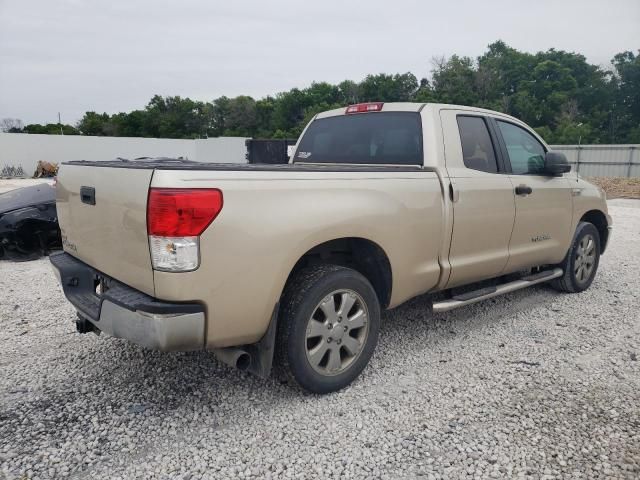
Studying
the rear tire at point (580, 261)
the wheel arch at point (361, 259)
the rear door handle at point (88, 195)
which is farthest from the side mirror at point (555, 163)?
the rear door handle at point (88, 195)

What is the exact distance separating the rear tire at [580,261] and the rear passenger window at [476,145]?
1627mm

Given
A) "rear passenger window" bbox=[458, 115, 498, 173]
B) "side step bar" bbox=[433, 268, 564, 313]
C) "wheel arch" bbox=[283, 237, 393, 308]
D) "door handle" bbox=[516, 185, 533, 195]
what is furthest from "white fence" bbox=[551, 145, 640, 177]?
"wheel arch" bbox=[283, 237, 393, 308]

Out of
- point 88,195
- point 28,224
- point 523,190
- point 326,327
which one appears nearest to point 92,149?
point 28,224

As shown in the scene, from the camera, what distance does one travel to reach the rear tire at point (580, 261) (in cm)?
498

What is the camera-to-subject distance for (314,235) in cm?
272

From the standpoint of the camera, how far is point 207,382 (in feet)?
10.5

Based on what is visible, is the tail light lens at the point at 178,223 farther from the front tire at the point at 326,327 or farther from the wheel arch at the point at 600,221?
the wheel arch at the point at 600,221

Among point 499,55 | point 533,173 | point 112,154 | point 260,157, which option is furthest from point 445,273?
point 499,55

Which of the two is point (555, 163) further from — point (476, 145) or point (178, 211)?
point (178, 211)

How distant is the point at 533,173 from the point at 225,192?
3160mm

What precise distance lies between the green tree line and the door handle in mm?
47537

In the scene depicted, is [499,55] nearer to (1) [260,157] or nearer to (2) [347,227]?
(1) [260,157]

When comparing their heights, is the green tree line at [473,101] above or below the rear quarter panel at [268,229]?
above

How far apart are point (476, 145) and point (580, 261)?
2138mm
